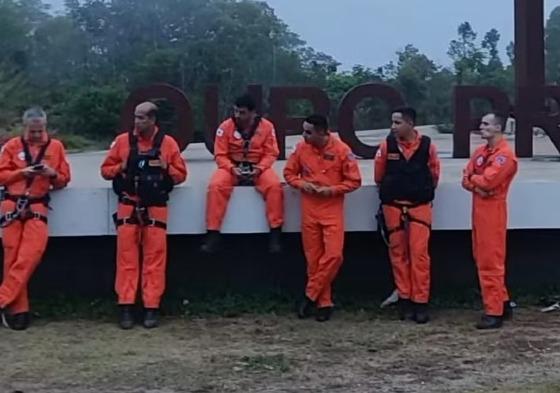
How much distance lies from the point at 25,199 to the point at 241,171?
169cm

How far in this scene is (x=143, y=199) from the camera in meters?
8.34

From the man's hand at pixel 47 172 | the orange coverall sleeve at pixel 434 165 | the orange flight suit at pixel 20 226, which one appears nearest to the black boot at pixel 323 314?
the orange coverall sleeve at pixel 434 165

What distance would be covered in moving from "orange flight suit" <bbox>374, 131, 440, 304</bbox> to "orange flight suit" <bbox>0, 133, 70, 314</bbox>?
8.20ft

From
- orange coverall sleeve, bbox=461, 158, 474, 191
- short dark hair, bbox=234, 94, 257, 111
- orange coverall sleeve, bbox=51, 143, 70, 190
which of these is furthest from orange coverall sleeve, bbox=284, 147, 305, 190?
orange coverall sleeve, bbox=51, 143, 70, 190

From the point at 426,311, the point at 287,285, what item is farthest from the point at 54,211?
the point at 426,311

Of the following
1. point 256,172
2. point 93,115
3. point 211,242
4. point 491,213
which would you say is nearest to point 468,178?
point 491,213

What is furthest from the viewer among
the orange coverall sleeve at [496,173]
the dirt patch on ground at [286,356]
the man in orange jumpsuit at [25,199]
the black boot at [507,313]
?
the black boot at [507,313]

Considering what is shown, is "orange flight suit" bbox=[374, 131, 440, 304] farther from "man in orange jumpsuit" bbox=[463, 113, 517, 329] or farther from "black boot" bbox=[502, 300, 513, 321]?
"black boot" bbox=[502, 300, 513, 321]

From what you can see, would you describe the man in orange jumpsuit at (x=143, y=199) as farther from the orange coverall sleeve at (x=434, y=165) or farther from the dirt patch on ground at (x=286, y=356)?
the orange coverall sleeve at (x=434, y=165)

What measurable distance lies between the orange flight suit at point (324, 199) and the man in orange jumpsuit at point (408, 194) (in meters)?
0.26

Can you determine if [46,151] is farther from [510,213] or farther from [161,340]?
[510,213]

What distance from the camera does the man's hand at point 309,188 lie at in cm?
845

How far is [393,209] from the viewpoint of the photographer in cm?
859

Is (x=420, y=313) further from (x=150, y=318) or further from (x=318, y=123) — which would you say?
(x=150, y=318)
